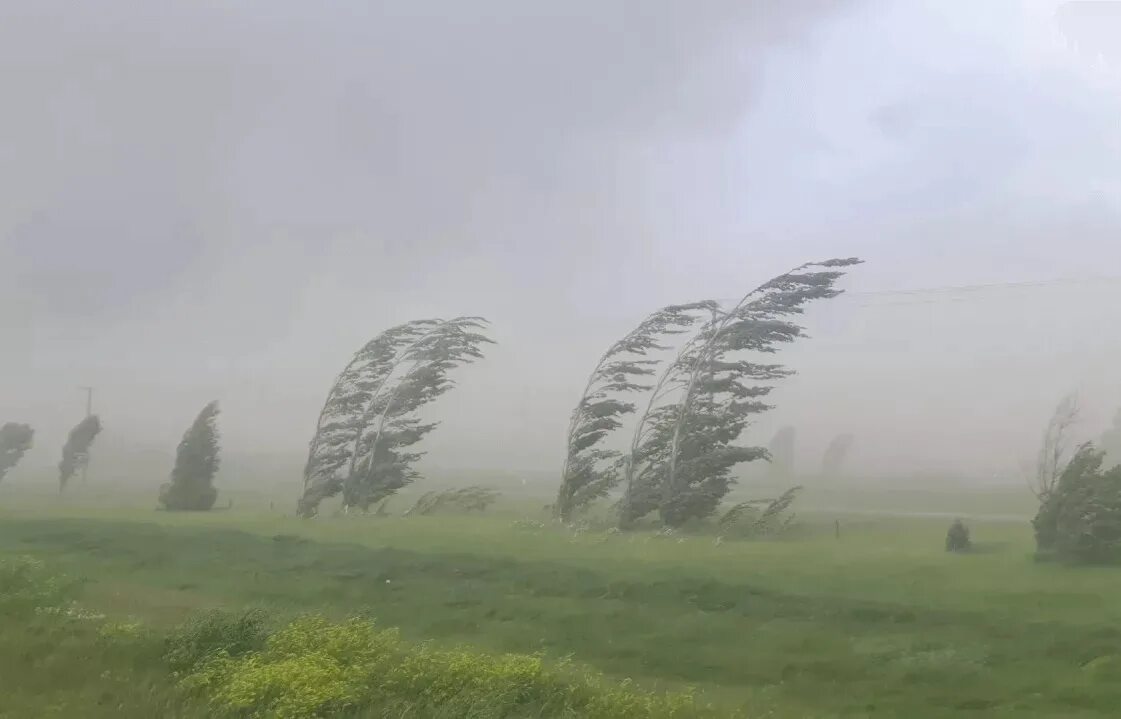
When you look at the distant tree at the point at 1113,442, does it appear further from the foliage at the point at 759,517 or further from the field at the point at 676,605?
the foliage at the point at 759,517

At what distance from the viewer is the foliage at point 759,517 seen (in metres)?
9.53

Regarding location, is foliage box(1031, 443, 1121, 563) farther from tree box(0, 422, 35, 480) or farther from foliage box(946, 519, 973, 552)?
tree box(0, 422, 35, 480)

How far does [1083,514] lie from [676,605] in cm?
366

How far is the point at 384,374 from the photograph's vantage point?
13.1 meters

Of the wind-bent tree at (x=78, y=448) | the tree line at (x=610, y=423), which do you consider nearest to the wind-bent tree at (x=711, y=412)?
the tree line at (x=610, y=423)

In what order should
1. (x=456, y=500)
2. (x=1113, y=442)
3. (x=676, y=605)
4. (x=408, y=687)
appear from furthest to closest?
1. (x=456, y=500)
2. (x=1113, y=442)
3. (x=676, y=605)
4. (x=408, y=687)

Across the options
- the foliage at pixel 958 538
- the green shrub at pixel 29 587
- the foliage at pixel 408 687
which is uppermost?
the foliage at pixel 958 538

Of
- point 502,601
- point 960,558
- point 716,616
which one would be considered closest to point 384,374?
point 502,601

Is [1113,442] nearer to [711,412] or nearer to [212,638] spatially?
[711,412]

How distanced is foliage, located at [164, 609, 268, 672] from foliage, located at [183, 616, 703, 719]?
0.20m

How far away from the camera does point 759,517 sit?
9.66 metres

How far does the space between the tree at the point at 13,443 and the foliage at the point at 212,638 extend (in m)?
9.43

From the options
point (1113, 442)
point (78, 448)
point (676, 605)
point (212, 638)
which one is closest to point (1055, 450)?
point (1113, 442)

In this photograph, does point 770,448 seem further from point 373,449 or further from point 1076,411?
point 373,449
